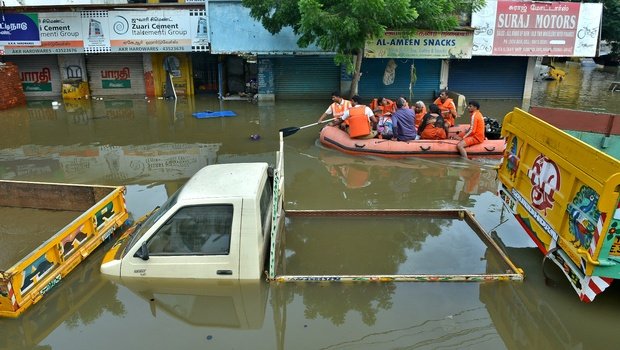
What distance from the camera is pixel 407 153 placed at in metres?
11.3

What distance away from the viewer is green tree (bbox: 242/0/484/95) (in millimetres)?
13016

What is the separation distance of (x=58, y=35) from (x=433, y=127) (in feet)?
51.1

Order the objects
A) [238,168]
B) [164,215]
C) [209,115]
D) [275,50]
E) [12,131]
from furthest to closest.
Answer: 1. [275,50]
2. [209,115]
3. [12,131]
4. [238,168]
5. [164,215]

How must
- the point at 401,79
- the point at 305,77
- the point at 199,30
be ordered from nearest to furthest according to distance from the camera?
the point at 199,30, the point at 305,77, the point at 401,79

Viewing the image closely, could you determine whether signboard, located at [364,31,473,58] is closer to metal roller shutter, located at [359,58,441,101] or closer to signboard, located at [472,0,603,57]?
signboard, located at [472,0,603,57]

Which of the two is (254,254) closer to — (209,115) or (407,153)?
(407,153)

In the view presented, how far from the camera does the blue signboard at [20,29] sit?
1888cm

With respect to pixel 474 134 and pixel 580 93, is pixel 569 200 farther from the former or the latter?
pixel 580 93

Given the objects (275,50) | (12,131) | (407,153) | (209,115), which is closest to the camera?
(407,153)

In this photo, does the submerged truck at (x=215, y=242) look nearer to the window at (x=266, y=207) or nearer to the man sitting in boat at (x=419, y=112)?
the window at (x=266, y=207)

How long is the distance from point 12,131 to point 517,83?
19.4 m

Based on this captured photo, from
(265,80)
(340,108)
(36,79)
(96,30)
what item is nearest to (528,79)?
(265,80)

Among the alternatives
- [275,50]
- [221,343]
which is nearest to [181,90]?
[275,50]

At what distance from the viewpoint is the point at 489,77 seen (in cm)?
2091
